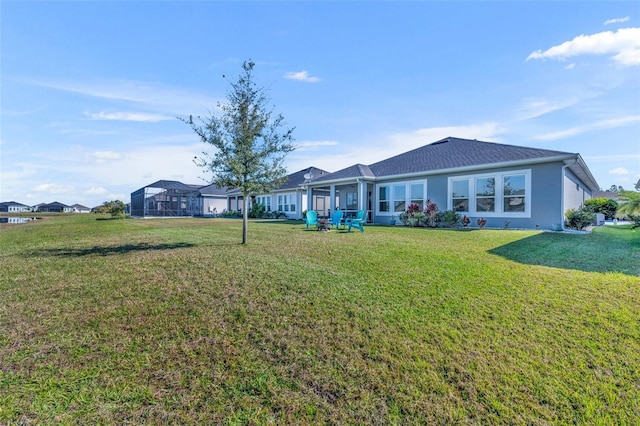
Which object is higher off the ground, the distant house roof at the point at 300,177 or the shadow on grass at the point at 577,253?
the distant house roof at the point at 300,177

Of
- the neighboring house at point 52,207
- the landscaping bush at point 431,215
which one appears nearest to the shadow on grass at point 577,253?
the landscaping bush at point 431,215

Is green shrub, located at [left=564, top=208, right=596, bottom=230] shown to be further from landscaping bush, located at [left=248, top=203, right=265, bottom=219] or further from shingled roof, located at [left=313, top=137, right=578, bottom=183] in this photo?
landscaping bush, located at [left=248, top=203, right=265, bottom=219]

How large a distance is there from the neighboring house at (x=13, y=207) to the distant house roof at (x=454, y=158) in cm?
9704

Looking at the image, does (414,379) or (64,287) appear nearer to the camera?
(414,379)

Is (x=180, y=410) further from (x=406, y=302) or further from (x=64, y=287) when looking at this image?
(x=64, y=287)

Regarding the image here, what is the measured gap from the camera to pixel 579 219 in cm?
1258

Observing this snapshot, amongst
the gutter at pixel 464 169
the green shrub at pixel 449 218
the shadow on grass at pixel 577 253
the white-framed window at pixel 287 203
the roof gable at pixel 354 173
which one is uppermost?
the roof gable at pixel 354 173

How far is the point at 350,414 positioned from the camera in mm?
2477

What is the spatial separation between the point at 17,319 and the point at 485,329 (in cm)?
612

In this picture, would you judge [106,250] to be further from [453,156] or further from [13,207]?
[13,207]

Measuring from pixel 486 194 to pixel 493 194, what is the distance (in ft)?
1.06

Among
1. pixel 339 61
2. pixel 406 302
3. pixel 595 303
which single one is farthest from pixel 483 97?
pixel 406 302

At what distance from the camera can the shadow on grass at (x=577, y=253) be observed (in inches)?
245

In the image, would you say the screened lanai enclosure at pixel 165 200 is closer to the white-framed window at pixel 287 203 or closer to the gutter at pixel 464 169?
the white-framed window at pixel 287 203
